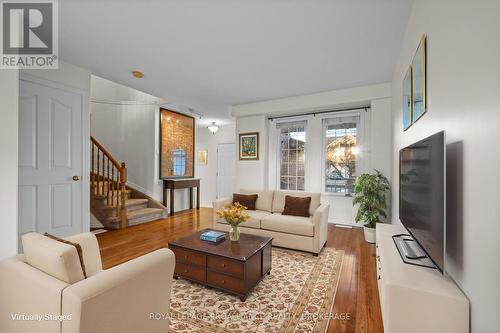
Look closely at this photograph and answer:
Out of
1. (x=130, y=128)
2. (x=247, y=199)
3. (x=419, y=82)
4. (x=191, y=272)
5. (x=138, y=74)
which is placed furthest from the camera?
(x=130, y=128)

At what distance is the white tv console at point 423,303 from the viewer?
1.10 m

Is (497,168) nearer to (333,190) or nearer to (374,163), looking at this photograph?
(374,163)

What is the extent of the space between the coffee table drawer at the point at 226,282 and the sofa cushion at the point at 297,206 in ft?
5.92

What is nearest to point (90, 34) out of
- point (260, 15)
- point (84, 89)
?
point (84, 89)

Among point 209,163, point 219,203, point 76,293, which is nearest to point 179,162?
point 209,163

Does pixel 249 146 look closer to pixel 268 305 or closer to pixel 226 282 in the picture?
pixel 226 282

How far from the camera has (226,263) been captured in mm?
2146

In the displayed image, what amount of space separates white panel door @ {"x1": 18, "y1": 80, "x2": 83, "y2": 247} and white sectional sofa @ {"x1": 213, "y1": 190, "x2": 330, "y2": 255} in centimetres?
218

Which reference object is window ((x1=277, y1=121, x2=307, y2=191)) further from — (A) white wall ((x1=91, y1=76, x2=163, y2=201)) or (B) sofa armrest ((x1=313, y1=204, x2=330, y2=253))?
(A) white wall ((x1=91, y1=76, x2=163, y2=201))

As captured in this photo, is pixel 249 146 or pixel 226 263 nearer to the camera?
pixel 226 263

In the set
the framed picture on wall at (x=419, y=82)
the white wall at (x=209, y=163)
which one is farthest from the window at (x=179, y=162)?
the framed picture on wall at (x=419, y=82)

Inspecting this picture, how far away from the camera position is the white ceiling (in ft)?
6.97

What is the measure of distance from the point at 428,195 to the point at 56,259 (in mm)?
2061

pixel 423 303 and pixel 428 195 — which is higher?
pixel 428 195
